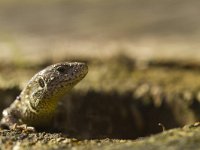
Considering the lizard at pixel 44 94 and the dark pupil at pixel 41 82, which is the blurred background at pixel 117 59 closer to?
the lizard at pixel 44 94

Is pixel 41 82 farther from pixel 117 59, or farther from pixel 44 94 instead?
pixel 117 59

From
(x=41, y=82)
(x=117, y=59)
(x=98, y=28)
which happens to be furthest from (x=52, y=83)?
(x=98, y=28)

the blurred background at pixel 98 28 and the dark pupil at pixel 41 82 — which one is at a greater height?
the blurred background at pixel 98 28

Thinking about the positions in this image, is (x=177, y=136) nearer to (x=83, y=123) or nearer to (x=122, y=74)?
(x=83, y=123)

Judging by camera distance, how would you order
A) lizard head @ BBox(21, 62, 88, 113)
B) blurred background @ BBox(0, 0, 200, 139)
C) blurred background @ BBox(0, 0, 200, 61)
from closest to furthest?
lizard head @ BBox(21, 62, 88, 113) → blurred background @ BBox(0, 0, 200, 139) → blurred background @ BBox(0, 0, 200, 61)

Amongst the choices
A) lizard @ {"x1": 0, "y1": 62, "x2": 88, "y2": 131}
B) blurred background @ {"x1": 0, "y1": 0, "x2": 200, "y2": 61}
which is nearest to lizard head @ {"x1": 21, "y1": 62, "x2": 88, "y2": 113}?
lizard @ {"x1": 0, "y1": 62, "x2": 88, "y2": 131}

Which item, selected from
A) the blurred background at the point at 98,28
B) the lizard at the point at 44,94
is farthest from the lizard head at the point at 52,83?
the blurred background at the point at 98,28

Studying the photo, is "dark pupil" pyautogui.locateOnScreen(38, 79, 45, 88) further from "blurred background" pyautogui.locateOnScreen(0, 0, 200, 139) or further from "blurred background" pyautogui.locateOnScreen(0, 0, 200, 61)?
"blurred background" pyautogui.locateOnScreen(0, 0, 200, 61)
